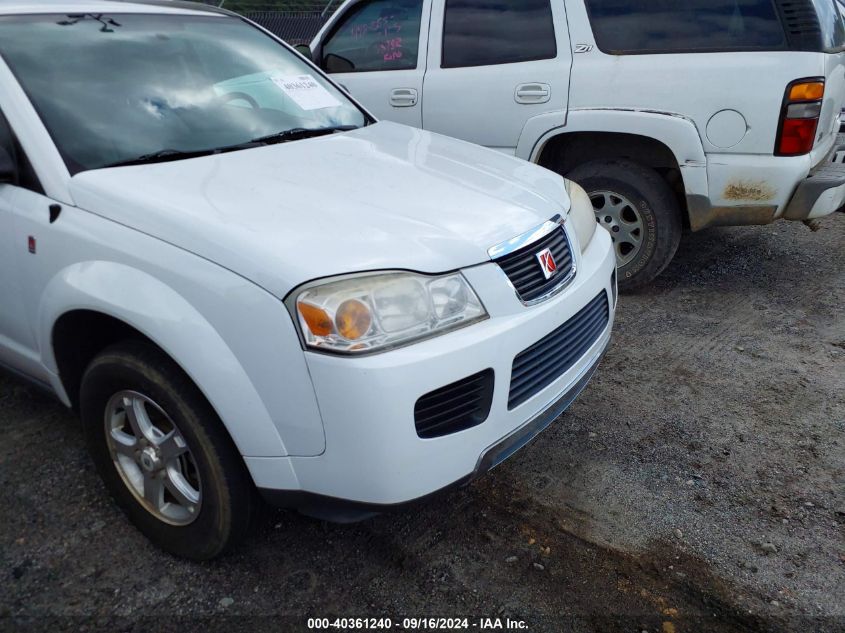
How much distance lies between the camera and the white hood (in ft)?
6.40

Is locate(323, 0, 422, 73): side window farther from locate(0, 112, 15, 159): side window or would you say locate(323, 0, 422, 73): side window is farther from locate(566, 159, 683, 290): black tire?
locate(0, 112, 15, 159): side window

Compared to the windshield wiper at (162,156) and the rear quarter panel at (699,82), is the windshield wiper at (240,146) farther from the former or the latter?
the rear quarter panel at (699,82)

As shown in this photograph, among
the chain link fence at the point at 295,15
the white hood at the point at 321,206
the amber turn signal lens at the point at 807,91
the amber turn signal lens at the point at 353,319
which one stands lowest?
the chain link fence at the point at 295,15

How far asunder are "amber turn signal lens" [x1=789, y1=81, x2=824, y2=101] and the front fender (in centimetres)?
327

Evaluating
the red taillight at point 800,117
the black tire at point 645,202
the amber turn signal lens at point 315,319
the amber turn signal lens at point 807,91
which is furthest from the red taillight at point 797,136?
the amber turn signal lens at point 315,319

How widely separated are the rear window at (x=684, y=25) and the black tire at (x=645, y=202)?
68 cm

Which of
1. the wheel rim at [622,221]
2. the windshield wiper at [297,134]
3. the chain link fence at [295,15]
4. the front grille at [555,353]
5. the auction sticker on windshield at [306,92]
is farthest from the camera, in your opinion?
Answer: the chain link fence at [295,15]

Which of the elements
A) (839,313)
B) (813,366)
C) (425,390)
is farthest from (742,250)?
(425,390)

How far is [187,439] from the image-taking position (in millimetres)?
2113

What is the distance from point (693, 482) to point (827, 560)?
1.72 feet

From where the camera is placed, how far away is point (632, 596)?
88.4 inches

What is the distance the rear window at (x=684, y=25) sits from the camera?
3850 millimetres

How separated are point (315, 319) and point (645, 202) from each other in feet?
9.83

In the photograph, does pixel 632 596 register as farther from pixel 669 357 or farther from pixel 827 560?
pixel 669 357
